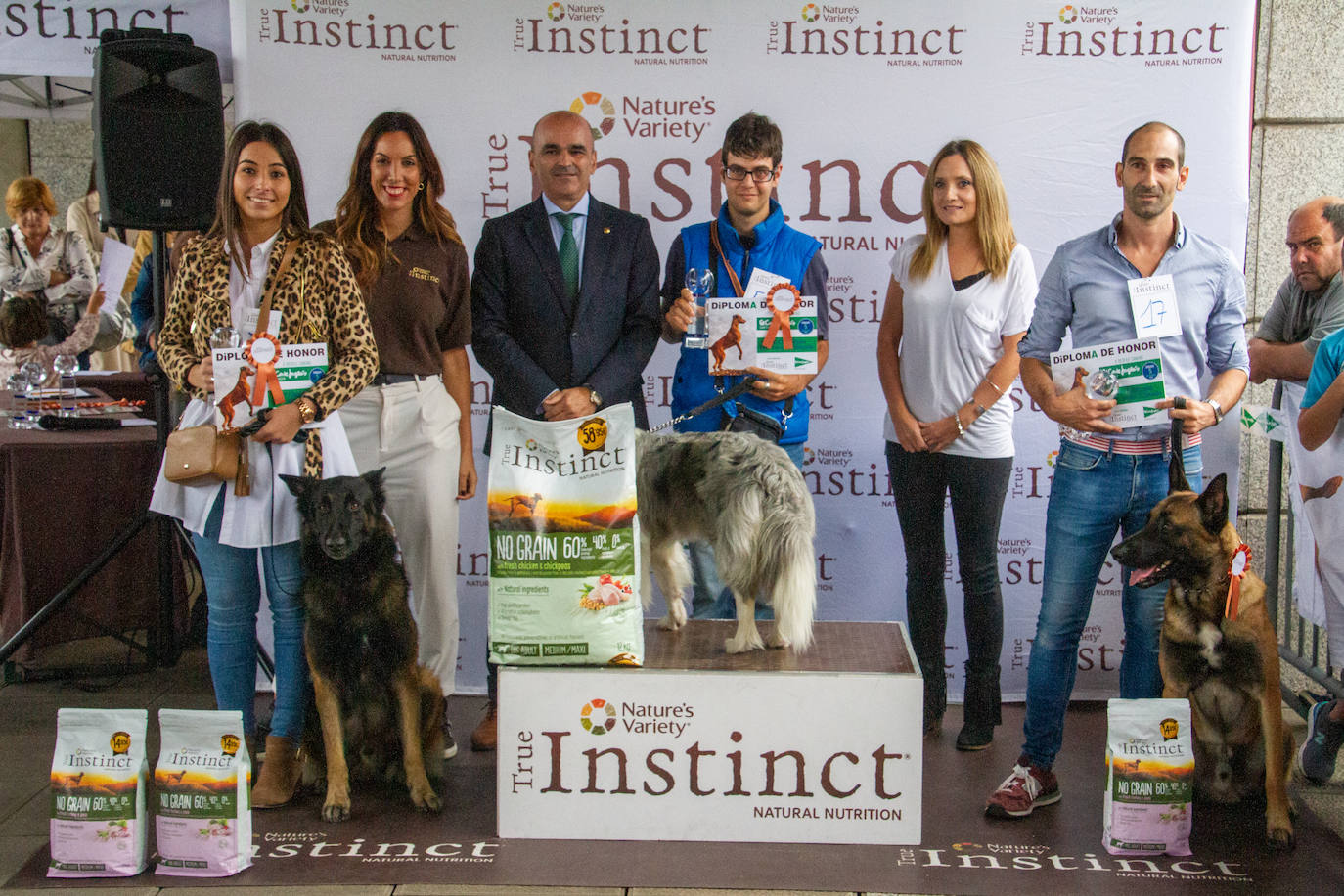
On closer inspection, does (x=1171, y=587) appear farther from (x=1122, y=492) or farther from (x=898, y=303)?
(x=898, y=303)

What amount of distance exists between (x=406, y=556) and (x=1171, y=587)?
2171mm

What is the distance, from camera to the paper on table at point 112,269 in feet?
19.7

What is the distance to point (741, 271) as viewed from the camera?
341 centimetres

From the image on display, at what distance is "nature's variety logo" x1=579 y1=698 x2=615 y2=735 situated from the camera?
286 cm

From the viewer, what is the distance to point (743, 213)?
338 centimetres

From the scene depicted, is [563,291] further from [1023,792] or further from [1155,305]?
[1023,792]

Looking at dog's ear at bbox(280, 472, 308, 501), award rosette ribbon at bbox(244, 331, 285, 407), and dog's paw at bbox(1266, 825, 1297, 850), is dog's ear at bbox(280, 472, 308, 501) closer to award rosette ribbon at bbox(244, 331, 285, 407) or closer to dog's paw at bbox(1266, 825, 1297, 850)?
award rosette ribbon at bbox(244, 331, 285, 407)

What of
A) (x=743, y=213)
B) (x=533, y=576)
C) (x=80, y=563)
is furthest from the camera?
(x=80, y=563)

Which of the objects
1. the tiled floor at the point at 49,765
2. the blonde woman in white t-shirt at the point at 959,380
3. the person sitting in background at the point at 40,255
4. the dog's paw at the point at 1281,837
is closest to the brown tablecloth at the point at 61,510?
the tiled floor at the point at 49,765

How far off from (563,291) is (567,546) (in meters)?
0.92

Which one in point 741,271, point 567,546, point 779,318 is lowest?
point 567,546

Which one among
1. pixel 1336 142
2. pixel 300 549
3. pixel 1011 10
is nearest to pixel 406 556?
pixel 300 549

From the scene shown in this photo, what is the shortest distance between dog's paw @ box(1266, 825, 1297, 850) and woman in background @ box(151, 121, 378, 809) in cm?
262

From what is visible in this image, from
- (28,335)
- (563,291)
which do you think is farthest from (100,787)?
(28,335)
